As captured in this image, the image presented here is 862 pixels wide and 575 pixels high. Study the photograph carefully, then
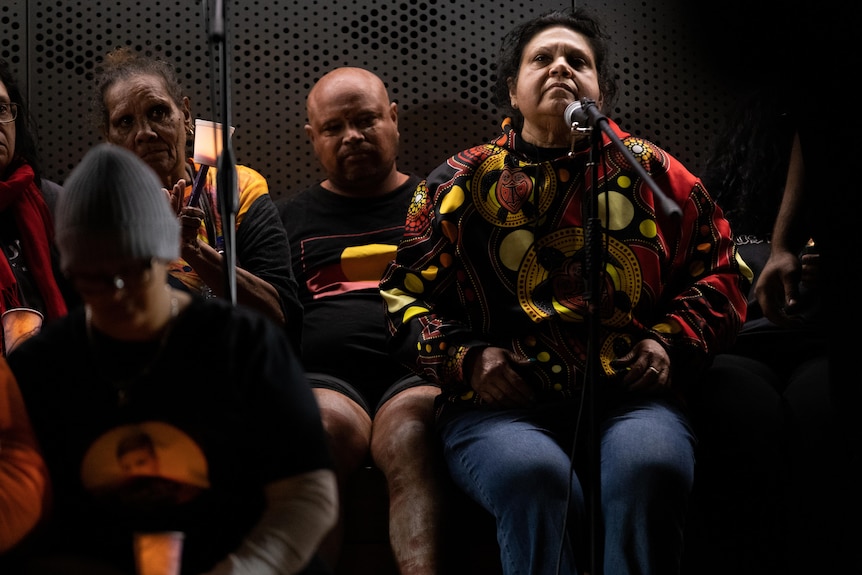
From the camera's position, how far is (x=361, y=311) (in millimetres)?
2555

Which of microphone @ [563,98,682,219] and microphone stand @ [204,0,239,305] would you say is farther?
microphone @ [563,98,682,219]

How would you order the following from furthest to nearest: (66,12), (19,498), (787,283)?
(66,12) → (787,283) → (19,498)

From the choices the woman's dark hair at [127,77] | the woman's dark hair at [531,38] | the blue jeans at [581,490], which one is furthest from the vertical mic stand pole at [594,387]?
the woman's dark hair at [127,77]

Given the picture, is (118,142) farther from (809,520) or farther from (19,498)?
(809,520)

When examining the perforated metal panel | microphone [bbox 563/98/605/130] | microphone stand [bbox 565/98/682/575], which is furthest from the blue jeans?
the perforated metal panel

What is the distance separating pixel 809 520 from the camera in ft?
6.62

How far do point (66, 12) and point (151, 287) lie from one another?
250 cm

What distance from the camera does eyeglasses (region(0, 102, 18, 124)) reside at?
231 centimetres

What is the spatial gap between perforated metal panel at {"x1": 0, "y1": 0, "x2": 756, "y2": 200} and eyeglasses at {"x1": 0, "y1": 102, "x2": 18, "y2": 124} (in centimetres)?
85

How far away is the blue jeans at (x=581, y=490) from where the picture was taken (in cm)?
174

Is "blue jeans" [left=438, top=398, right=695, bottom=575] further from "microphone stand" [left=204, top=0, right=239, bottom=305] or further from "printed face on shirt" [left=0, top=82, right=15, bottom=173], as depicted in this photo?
"printed face on shirt" [left=0, top=82, right=15, bottom=173]

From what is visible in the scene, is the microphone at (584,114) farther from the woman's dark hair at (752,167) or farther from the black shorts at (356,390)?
the woman's dark hair at (752,167)

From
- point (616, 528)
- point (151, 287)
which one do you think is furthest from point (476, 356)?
point (151, 287)

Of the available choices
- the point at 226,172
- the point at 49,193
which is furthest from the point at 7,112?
the point at 226,172
